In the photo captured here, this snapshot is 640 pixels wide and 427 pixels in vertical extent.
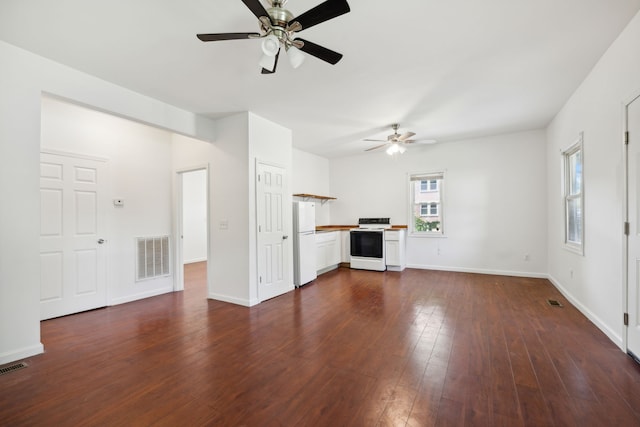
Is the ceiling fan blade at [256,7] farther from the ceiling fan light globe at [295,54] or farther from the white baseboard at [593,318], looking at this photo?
the white baseboard at [593,318]

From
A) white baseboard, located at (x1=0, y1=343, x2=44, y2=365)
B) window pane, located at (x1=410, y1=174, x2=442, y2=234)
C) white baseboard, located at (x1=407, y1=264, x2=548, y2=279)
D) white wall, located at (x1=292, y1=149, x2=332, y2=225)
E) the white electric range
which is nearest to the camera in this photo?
white baseboard, located at (x1=0, y1=343, x2=44, y2=365)

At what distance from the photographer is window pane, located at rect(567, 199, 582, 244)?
3755 millimetres

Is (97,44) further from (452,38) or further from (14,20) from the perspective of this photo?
(452,38)

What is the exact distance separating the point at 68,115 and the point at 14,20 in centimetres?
183

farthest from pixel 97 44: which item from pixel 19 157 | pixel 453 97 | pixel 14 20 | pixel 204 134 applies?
pixel 453 97

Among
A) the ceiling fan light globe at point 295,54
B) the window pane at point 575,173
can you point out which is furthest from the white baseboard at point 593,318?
the ceiling fan light globe at point 295,54

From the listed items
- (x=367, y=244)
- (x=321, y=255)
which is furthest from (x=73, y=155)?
(x=367, y=244)

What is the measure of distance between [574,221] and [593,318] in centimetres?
145

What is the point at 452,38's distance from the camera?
94.9 inches

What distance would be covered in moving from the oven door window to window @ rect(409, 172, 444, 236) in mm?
902

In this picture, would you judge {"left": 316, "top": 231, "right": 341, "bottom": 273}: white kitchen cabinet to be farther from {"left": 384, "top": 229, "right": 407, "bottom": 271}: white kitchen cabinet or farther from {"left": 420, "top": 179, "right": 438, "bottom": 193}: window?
{"left": 420, "top": 179, "right": 438, "bottom": 193}: window

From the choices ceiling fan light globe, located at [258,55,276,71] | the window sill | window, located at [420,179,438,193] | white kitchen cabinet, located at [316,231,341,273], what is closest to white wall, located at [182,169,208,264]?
white kitchen cabinet, located at [316,231,341,273]

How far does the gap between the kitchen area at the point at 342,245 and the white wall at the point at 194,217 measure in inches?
146

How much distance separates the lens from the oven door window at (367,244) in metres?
6.09
